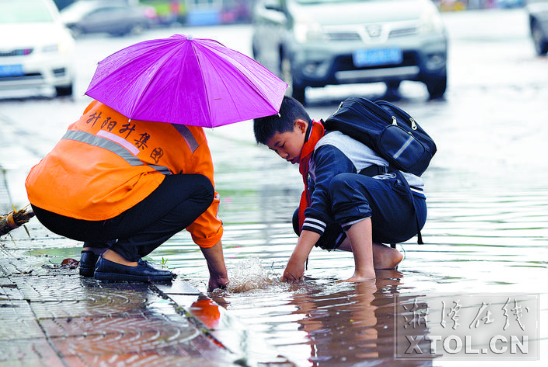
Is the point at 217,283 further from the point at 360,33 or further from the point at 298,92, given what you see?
the point at 298,92

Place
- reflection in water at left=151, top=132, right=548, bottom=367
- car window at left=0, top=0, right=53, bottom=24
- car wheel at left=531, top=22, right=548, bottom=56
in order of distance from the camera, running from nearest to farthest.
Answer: reflection in water at left=151, top=132, right=548, bottom=367 < car window at left=0, top=0, right=53, bottom=24 < car wheel at left=531, top=22, right=548, bottom=56

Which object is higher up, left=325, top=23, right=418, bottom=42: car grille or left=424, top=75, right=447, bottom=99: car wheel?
left=325, top=23, right=418, bottom=42: car grille

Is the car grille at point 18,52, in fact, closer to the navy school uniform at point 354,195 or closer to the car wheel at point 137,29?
the navy school uniform at point 354,195

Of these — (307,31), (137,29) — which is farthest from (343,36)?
(137,29)

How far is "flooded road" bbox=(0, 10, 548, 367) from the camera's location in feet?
10.1

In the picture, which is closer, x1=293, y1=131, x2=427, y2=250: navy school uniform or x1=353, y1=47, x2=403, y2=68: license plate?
x1=293, y1=131, x2=427, y2=250: navy school uniform

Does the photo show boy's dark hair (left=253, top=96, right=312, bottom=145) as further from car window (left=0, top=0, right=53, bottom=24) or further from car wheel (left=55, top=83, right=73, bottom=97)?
car window (left=0, top=0, right=53, bottom=24)

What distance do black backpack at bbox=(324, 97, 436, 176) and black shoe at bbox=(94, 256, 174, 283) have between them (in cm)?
112

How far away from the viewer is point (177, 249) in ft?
15.6

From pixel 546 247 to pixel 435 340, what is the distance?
5.43ft

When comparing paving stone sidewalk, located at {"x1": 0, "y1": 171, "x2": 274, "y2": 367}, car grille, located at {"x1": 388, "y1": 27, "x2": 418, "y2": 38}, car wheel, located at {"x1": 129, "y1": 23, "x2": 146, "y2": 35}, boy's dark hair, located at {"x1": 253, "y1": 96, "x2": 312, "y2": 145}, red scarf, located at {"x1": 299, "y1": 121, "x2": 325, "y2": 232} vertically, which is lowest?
car wheel, located at {"x1": 129, "y1": 23, "x2": 146, "y2": 35}

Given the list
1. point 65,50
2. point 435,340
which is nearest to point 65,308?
point 435,340

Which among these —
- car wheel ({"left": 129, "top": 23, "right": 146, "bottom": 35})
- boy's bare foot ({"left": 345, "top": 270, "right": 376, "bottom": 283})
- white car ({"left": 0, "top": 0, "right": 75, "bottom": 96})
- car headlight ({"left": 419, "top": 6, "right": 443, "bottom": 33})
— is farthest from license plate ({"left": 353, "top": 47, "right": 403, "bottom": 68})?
car wheel ({"left": 129, "top": 23, "right": 146, "bottom": 35})

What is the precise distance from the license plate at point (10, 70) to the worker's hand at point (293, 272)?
11.0m
